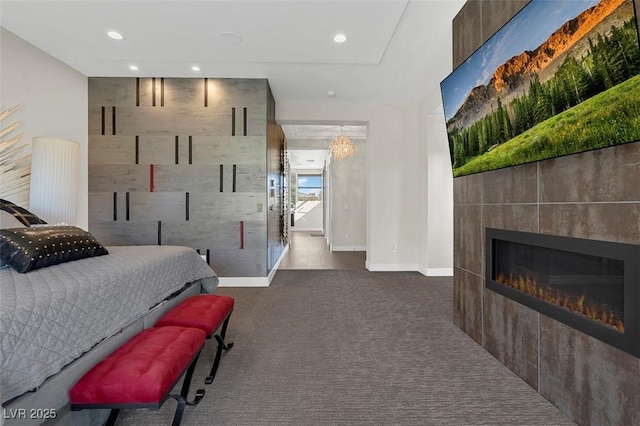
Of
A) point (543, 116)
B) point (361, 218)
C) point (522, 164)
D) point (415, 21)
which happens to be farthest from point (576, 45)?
point (361, 218)

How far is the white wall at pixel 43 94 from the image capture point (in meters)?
2.93

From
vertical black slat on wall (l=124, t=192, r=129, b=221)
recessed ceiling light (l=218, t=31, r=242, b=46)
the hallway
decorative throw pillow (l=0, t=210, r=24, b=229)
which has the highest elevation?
recessed ceiling light (l=218, t=31, r=242, b=46)

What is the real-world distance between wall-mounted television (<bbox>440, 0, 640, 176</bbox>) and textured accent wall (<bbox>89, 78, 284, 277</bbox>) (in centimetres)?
285

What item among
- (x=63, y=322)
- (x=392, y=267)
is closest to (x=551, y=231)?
(x=63, y=322)

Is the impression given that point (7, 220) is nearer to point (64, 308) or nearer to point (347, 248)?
point (64, 308)

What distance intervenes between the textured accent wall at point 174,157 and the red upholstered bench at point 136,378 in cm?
271

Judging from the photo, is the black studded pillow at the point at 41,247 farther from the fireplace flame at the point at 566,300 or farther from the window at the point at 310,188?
the window at the point at 310,188

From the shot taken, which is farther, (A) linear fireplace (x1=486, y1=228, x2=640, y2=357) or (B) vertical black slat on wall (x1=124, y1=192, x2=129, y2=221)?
(B) vertical black slat on wall (x1=124, y1=192, x2=129, y2=221)

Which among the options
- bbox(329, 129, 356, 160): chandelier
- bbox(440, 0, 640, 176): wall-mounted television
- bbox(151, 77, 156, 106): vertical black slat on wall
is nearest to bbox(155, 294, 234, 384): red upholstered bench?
bbox(440, 0, 640, 176): wall-mounted television

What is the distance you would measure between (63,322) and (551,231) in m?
2.44

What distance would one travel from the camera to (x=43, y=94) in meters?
3.29

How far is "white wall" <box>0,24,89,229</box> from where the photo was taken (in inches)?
115

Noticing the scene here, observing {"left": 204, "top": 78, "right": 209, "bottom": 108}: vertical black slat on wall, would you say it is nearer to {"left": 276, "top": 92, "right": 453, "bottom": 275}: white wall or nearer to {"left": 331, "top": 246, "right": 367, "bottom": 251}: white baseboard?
{"left": 276, "top": 92, "right": 453, "bottom": 275}: white wall

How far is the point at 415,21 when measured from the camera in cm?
280
